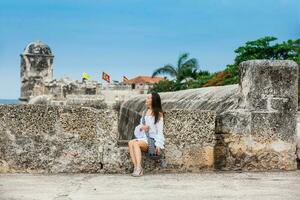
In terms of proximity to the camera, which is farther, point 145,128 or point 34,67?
point 34,67

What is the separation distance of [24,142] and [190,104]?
3246 mm

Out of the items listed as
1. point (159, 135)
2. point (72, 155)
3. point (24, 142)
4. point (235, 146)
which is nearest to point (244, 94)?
point (235, 146)

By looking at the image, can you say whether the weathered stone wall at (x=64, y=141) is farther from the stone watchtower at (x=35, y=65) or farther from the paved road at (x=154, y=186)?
the stone watchtower at (x=35, y=65)

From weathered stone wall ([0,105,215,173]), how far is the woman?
19 cm

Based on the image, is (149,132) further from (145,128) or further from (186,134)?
(186,134)

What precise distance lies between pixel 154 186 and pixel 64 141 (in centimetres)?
138

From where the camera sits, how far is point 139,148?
6590 mm

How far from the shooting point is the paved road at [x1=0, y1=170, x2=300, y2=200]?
16.8 feet

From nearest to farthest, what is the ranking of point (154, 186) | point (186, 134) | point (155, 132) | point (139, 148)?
point (154, 186) → point (139, 148) → point (155, 132) → point (186, 134)

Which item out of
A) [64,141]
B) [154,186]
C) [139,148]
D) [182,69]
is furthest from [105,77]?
[154,186]

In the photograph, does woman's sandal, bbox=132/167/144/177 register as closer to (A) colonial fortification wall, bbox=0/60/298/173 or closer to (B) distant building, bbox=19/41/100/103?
(A) colonial fortification wall, bbox=0/60/298/173

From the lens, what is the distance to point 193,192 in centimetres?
535

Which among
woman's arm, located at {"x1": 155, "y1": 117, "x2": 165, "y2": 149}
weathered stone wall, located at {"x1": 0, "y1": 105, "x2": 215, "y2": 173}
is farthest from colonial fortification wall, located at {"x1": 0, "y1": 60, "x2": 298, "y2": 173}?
woman's arm, located at {"x1": 155, "y1": 117, "x2": 165, "y2": 149}

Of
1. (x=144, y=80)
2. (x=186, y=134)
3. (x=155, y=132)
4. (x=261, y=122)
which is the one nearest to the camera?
(x=155, y=132)
